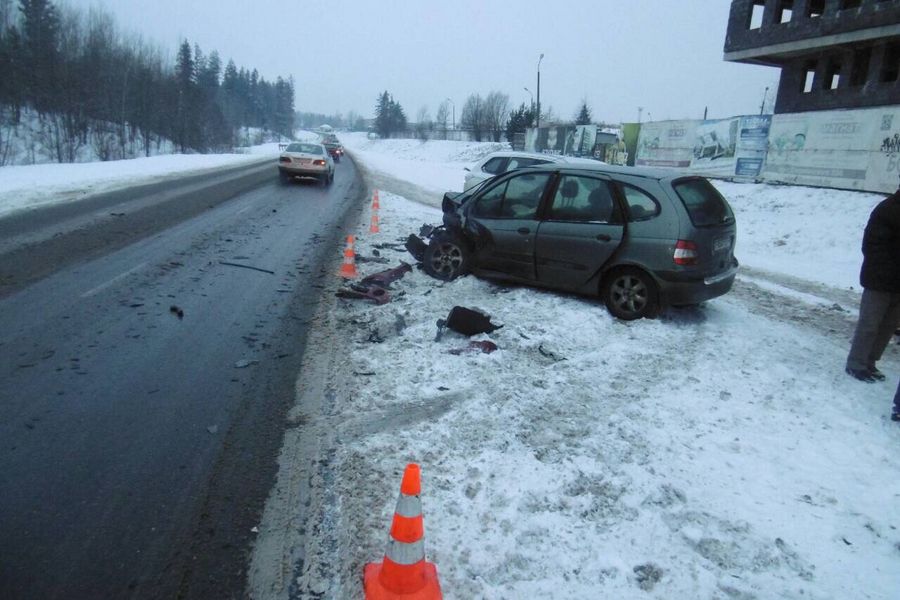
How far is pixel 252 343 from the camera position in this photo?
5.41 meters

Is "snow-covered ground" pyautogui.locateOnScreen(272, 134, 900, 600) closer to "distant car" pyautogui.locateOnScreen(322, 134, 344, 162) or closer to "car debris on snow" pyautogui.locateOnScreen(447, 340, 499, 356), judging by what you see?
"car debris on snow" pyautogui.locateOnScreen(447, 340, 499, 356)

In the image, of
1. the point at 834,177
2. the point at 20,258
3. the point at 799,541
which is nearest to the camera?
the point at 799,541

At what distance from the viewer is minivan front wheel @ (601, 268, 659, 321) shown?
6285 millimetres

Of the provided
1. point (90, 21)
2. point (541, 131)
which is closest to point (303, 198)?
point (541, 131)

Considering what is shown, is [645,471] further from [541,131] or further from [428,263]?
[541,131]

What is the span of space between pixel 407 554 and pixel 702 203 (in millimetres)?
5615

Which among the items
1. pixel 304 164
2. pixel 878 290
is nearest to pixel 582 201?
pixel 878 290

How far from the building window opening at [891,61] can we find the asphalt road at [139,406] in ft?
107

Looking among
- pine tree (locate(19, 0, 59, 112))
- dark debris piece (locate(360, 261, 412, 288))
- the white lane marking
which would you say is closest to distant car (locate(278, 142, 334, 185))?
the white lane marking

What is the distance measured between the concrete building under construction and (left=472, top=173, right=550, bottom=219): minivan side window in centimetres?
2890

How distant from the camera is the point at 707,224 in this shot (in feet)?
20.5

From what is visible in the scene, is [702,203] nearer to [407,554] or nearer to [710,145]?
[407,554]

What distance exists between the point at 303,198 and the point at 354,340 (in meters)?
13.4

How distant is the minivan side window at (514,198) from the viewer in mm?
7129
